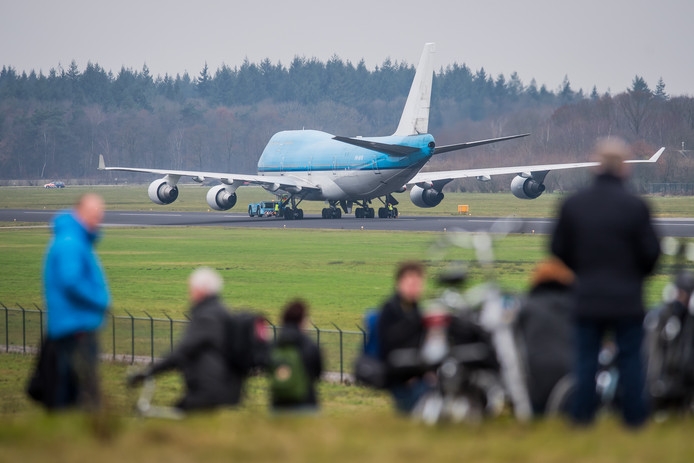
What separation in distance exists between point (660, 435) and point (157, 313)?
91.4 feet

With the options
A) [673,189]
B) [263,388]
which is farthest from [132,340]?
[673,189]

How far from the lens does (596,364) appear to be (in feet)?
36.4

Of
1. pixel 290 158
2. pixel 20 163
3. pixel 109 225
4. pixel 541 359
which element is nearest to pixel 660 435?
Result: pixel 541 359

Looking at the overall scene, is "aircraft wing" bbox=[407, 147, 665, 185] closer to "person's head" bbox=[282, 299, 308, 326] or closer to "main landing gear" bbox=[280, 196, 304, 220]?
"main landing gear" bbox=[280, 196, 304, 220]

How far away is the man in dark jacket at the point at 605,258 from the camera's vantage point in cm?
1092

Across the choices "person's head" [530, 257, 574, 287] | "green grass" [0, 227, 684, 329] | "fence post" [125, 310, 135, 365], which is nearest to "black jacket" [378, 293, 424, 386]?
"person's head" [530, 257, 574, 287]

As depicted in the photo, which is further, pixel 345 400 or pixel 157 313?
pixel 157 313

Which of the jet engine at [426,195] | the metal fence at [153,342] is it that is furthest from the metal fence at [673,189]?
the metal fence at [153,342]

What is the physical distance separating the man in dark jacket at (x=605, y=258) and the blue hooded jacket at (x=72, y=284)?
14.9 feet

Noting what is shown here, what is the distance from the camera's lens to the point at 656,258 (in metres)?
11.0

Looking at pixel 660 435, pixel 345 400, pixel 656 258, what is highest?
pixel 656 258

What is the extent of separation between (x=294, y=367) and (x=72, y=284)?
227 centimetres

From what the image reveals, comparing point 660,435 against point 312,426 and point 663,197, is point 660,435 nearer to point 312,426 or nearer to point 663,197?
point 312,426

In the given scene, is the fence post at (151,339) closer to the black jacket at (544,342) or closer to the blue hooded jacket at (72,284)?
the blue hooded jacket at (72,284)
